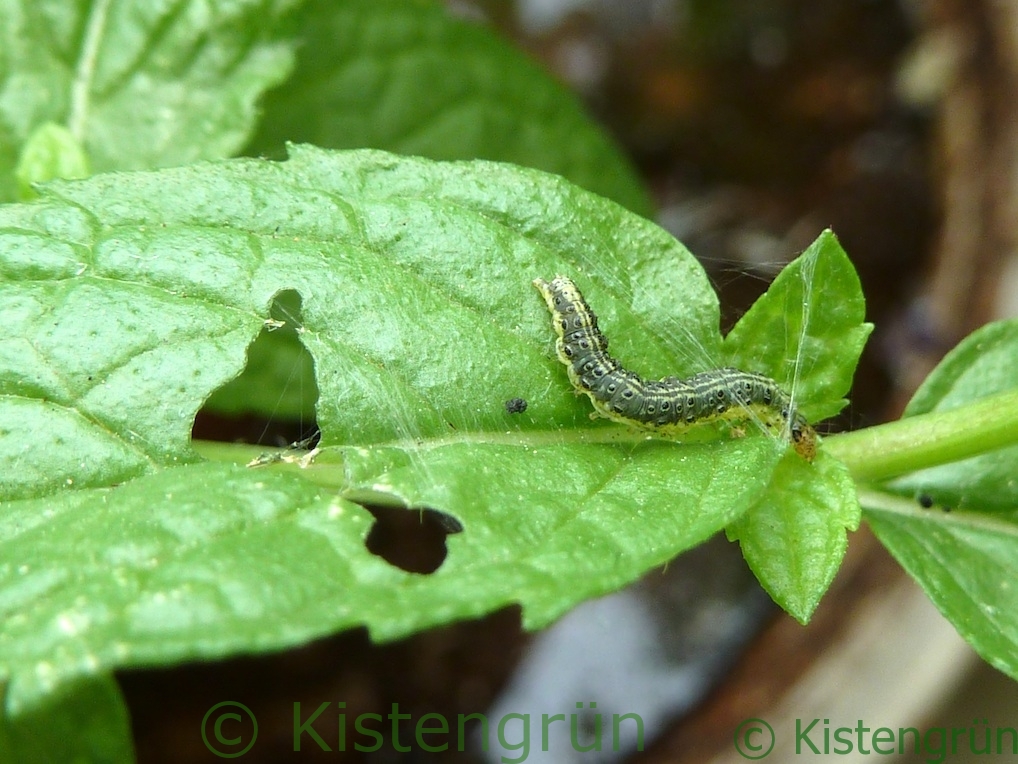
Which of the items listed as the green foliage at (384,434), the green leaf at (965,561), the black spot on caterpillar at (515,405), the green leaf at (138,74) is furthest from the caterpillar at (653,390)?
the green leaf at (138,74)

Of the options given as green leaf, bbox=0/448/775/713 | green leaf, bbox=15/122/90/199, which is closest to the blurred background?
green leaf, bbox=0/448/775/713

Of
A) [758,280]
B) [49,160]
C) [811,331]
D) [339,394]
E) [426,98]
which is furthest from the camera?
[758,280]

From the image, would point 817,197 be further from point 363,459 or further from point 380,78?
point 363,459

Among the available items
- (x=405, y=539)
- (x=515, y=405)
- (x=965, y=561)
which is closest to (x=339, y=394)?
(x=515, y=405)

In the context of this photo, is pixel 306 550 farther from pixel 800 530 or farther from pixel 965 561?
pixel 965 561

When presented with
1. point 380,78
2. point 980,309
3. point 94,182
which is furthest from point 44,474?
point 980,309

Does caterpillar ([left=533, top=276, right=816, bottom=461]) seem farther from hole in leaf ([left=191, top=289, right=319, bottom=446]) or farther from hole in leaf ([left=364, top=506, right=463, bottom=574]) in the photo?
hole in leaf ([left=364, top=506, right=463, bottom=574])

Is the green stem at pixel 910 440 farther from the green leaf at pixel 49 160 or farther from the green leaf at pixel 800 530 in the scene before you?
the green leaf at pixel 49 160
